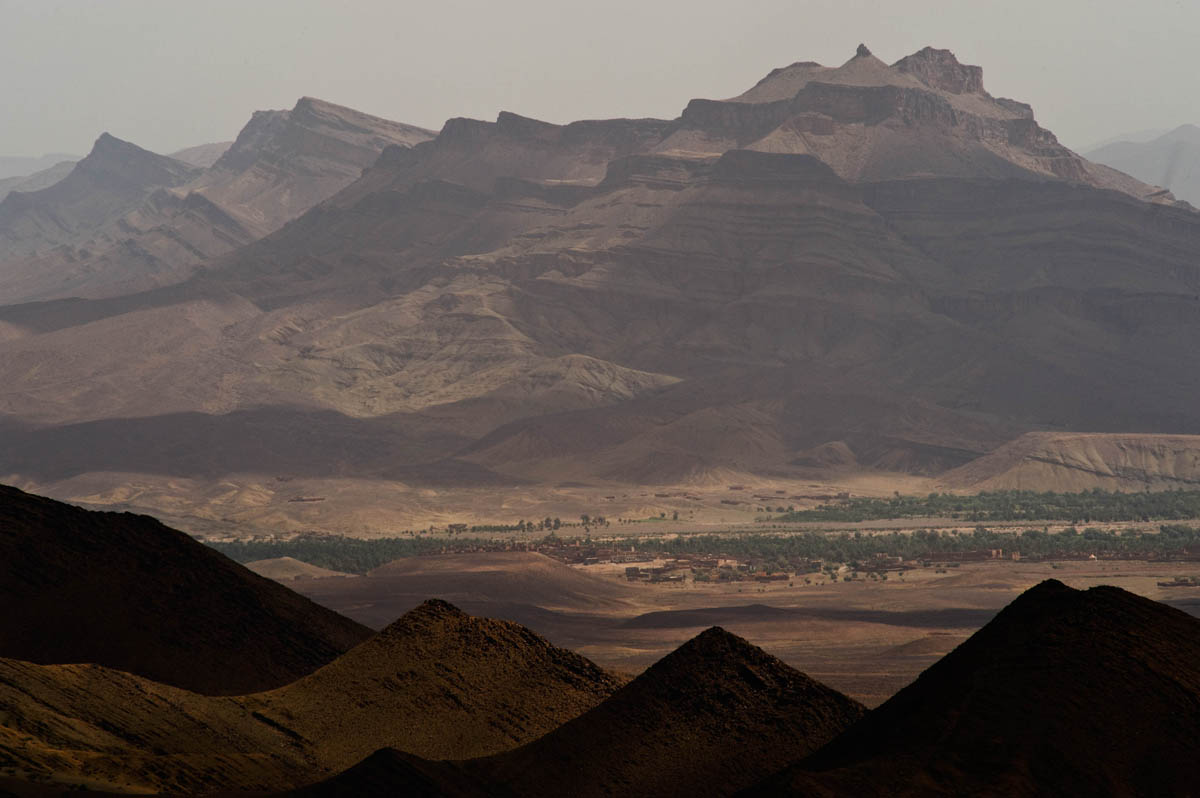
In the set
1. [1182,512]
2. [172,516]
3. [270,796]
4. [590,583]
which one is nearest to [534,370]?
[172,516]

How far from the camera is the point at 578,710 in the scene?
3744 centimetres

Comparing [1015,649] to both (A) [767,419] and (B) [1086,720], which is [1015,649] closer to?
(B) [1086,720]

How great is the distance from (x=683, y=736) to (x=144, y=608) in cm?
1706

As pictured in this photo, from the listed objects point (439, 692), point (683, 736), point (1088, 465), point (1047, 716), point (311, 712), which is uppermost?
point (1088, 465)

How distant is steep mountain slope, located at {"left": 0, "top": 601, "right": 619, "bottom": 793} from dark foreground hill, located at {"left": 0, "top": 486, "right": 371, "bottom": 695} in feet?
17.4

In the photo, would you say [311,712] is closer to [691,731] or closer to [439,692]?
[439,692]

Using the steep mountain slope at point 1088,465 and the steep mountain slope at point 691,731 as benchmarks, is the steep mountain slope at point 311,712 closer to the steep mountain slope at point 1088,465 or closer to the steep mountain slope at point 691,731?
the steep mountain slope at point 691,731

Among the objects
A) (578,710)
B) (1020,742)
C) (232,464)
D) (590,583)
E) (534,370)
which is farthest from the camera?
(534,370)

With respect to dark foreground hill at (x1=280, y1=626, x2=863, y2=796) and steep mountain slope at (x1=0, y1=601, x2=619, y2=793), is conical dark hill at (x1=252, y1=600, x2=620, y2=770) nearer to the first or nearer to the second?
steep mountain slope at (x1=0, y1=601, x2=619, y2=793)

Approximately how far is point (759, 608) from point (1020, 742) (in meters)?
61.2

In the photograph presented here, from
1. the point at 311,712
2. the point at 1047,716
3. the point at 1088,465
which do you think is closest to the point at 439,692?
the point at 311,712

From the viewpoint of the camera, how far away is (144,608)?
43000 millimetres

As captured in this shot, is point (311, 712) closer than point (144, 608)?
Yes

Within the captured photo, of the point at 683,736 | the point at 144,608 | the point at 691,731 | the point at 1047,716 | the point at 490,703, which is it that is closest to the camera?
the point at 1047,716
